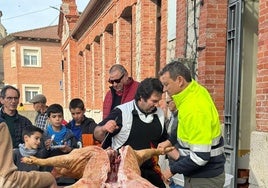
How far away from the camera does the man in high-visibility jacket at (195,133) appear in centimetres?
276

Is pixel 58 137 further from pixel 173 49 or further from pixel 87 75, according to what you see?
pixel 87 75

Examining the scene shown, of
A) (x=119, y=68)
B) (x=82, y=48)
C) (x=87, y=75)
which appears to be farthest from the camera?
(x=82, y=48)

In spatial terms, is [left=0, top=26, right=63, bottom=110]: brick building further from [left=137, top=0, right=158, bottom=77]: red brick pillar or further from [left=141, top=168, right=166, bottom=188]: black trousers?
[left=141, top=168, right=166, bottom=188]: black trousers

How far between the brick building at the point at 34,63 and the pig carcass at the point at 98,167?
1394 inches

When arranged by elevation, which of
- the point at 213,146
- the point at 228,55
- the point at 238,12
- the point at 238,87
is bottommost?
the point at 213,146

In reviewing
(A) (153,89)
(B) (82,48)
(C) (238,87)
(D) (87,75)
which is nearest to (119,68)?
(A) (153,89)

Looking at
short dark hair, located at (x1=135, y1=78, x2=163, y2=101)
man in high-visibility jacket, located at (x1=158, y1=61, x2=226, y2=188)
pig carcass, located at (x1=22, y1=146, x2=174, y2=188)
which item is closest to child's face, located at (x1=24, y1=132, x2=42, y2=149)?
short dark hair, located at (x1=135, y1=78, x2=163, y2=101)

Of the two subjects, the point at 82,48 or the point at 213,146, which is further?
the point at 82,48

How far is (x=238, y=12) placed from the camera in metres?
5.38

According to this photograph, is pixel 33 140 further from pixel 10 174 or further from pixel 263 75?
pixel 263 75

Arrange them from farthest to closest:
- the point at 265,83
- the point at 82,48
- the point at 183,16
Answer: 1. the point at 82,48
2. the point at 183,16
3. the point at 265,83

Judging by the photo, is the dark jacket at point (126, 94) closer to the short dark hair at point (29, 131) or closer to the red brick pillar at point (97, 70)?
the short dark hair at point (29, 131)

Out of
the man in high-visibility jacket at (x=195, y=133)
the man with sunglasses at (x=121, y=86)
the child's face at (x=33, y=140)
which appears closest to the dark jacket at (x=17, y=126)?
the child's face at (x=33, y=140)

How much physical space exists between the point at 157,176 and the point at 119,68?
1.63 metres
